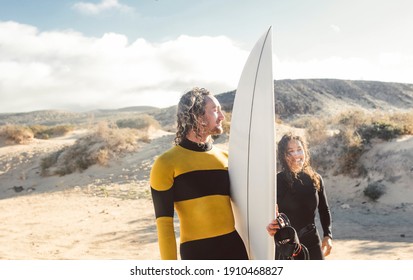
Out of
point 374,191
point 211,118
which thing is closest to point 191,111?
point 211,118

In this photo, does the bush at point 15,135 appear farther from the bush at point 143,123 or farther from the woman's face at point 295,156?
the woman's face at point 295,156

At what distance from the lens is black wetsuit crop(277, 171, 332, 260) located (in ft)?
6.68

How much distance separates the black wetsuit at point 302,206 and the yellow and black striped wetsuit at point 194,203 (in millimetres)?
497

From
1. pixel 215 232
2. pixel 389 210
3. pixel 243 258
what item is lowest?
pixel 389 210

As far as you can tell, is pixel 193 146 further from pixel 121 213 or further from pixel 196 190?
pixel 121 213

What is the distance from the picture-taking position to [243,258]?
1.69m

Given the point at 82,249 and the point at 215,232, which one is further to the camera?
the point at 82,249

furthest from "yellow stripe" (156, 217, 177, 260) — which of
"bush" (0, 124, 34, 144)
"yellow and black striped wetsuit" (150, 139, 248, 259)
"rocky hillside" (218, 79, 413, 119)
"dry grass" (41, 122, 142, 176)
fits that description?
"rocky hillside" (218, 79, 413, 119)

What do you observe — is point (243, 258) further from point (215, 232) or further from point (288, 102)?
point (288, 102)

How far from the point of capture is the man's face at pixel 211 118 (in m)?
1.60

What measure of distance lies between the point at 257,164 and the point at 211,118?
11.2 inches

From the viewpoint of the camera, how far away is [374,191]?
7406 mm

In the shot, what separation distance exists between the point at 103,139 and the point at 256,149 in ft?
37.9
